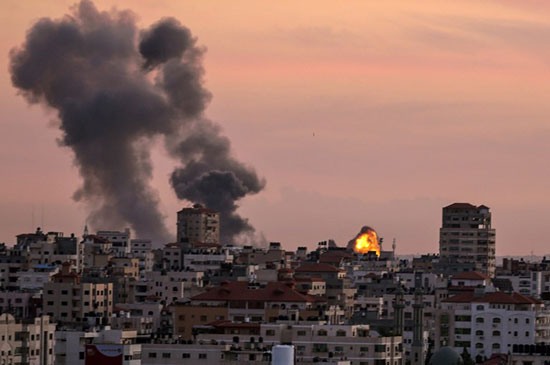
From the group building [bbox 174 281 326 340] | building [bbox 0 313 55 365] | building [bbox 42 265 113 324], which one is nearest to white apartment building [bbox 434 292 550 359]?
building [bbox 174 281 326 340]

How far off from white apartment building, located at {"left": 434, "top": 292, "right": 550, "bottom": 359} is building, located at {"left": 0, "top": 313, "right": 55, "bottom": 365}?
45941 mm

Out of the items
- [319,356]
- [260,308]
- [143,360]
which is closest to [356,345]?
[319,356]

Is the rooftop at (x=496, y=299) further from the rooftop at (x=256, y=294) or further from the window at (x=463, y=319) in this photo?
the rooftop at (x=256, y=294)

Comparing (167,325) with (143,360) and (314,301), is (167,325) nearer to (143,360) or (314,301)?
(314,301)

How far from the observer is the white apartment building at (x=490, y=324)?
18512 centimetres

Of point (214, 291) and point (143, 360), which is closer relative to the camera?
point (143, 360)

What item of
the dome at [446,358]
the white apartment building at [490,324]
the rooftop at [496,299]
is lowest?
the dome at [446,358]

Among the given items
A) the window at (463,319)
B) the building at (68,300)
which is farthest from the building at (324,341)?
the building at (68,300)

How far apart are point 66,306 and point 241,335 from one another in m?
44.1

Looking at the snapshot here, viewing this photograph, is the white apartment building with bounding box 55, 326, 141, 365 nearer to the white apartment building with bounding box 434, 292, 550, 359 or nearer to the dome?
the dome

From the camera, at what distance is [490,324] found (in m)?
187

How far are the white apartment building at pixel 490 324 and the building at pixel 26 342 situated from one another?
151 ft

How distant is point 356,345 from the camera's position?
14862 cm

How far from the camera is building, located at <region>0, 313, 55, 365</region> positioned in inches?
5591
